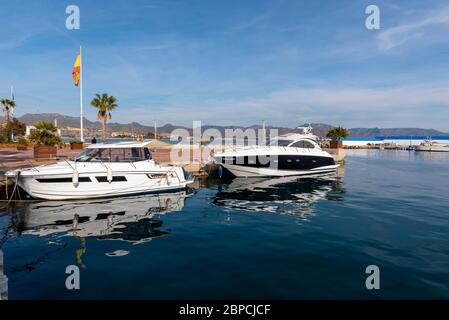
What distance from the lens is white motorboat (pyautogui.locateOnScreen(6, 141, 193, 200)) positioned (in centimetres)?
1260

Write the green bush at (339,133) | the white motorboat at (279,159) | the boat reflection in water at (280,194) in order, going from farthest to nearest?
the green bush at (339,133) < the white motorboat at (279,159) < the boat reflection in water at (280,194)

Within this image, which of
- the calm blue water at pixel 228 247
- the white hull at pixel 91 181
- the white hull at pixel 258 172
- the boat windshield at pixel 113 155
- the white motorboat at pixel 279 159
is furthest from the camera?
the white hull at pixel 258 172

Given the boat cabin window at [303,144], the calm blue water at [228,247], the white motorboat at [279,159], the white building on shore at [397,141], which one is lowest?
the calm blue water at [228,247]

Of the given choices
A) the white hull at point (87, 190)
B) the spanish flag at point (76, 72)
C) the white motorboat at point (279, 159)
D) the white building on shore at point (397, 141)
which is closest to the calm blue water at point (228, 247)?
the white hull at point (87, 190)

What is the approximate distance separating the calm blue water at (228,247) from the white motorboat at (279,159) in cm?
645

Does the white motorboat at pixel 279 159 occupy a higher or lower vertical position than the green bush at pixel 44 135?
lower

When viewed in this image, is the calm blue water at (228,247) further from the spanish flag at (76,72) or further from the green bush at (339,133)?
the green bush at (339,133)

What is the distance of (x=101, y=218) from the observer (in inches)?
425

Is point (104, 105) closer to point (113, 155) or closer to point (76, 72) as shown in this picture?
point (76, 72)

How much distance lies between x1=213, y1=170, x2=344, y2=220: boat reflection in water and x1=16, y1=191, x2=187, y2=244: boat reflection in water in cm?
339

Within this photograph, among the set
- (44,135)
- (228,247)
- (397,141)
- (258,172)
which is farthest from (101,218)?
(397,141)

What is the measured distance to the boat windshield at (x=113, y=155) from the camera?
13734 mm

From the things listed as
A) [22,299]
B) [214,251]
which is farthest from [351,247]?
[22,299]

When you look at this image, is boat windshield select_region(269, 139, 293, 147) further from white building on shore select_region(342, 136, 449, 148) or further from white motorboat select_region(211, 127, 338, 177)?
white building on shore select_region(342, 136, 449, 148)
